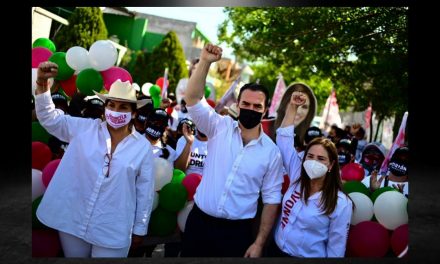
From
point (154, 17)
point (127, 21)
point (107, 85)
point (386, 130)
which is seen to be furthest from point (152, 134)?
point (154, 17)

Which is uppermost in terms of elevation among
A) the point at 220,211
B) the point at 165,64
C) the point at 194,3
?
the point at 194,3

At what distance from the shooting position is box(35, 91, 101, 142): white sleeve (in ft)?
12.4

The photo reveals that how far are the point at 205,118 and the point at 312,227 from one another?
3.79 feet

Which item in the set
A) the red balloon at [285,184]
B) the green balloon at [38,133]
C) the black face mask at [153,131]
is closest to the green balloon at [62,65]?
the green balloon at [38,133]

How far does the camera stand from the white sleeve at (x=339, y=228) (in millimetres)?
3994

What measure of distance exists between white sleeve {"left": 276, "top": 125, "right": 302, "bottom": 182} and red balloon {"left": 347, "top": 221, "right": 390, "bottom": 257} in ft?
2.35

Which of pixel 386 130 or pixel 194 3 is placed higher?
pixel 194 3

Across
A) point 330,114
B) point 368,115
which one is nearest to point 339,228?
point 330,114

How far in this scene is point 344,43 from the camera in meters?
8.66

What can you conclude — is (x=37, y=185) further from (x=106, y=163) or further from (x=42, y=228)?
(x=106, y=163)

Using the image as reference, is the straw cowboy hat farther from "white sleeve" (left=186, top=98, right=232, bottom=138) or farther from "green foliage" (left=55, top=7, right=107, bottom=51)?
"green foliage" (left=55, top=7, right=107, bottom=51)
